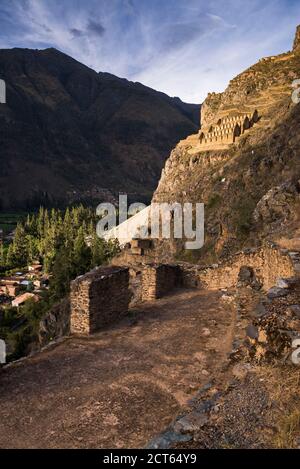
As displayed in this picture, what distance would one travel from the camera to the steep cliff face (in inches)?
1110

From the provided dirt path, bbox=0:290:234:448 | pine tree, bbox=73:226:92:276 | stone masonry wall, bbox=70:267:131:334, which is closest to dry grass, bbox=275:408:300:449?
dirt path, bbox=0:290:234:448

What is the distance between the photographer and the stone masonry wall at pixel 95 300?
10477 millimetres

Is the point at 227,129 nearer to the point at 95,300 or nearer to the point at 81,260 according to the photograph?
the point at 81,260

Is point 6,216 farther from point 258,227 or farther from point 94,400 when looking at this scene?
point 94,400

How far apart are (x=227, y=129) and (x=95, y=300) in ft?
181

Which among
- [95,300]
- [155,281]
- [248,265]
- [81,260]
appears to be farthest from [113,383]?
[81,260]

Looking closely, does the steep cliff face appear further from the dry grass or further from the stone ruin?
the dry grass

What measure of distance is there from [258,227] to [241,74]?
186 feet

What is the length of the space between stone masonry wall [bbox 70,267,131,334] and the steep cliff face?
21.6ft

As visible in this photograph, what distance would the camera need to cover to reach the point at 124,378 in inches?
309

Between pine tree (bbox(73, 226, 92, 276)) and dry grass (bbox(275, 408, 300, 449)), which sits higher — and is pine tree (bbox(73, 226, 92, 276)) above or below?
below

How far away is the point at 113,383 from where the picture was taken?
301 inches

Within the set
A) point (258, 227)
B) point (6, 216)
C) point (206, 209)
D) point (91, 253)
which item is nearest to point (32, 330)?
point (91, 253)

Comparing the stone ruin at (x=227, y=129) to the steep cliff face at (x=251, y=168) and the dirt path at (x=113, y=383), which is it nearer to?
the steep cliff face at (x=251, y=168)
